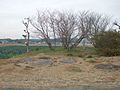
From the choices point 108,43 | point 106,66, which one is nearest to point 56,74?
point 106,66

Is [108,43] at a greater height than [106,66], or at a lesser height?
greater

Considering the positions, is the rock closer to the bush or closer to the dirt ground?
the dirt ground

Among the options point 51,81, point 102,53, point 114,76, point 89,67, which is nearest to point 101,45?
point 102,53

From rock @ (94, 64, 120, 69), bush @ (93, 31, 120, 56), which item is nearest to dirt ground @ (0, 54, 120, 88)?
rock @ (94, 64, 120, 69)

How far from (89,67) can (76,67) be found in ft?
2.75

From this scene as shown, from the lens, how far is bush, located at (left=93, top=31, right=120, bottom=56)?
2581 cm

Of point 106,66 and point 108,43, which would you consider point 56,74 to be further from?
point 108,43

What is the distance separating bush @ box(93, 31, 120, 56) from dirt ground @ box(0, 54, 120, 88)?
4140 mm

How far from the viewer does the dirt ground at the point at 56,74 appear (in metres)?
14.2

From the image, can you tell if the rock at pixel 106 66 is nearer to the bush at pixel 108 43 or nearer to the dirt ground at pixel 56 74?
the dirt ground at pixel 56 74

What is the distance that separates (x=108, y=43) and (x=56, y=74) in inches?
429

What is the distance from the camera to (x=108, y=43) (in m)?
26.7

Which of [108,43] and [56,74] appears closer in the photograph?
[56,74]

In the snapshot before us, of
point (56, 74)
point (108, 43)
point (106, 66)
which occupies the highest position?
point (108, 43)
